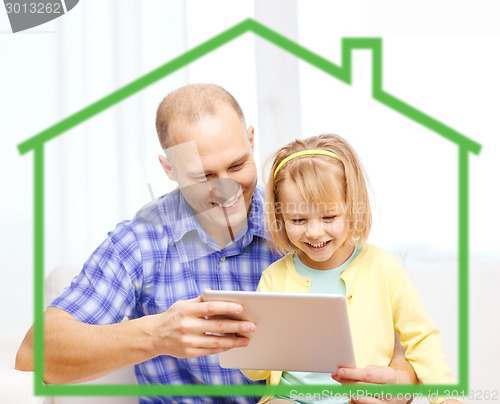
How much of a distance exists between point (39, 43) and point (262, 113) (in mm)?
1167

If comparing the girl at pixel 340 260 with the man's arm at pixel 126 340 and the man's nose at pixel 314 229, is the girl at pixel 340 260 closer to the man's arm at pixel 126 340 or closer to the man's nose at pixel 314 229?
the man's nose at pixel 314 229

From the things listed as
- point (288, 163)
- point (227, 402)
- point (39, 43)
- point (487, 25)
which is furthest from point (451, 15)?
point (227, 402)

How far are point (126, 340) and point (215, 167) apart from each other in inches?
15.5

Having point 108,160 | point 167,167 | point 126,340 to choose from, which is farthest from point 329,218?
point 108,160

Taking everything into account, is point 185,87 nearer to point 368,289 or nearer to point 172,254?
point 172,254

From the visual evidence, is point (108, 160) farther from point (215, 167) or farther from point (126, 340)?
point (126, 340)

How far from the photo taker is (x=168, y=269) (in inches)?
55.1

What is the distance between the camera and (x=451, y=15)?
7.67 feet

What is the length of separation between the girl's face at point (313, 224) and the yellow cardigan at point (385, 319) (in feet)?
0.22

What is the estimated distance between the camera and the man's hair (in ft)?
4.34

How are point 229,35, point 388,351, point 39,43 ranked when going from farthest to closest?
point 39,43
point 229,35
point 388,351

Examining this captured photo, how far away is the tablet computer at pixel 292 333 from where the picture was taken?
112 cm

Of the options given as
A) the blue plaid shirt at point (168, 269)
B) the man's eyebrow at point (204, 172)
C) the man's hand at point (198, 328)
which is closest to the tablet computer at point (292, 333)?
the man's hand at point (198, 328)

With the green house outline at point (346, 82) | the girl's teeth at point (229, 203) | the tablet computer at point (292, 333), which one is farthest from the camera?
the girl's teeth at point (229, 203)
